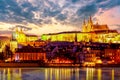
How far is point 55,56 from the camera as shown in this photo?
3406 cm

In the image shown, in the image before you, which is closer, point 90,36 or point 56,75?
point 56,75

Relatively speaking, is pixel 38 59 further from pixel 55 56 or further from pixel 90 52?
pixel 90 52

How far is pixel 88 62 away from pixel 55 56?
8.77ft

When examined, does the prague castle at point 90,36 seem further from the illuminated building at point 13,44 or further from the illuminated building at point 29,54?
the illuminated building at point 29,54

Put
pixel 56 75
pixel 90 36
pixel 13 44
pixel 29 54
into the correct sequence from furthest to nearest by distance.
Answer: pixel 90 36
pixel 13 44
pixel 29 54
pixel 56 75

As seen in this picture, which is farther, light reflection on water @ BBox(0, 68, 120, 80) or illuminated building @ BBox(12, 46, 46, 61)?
illuminated building @ BBox(12, 46, 46, 61)

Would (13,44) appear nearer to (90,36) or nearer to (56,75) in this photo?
(90,36)

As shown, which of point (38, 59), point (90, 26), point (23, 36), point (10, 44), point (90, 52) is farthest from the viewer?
point (90, 26)

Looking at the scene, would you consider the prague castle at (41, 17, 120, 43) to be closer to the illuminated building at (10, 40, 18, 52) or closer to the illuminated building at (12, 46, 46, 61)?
the illuminated building at (10, 40, 18, 52)

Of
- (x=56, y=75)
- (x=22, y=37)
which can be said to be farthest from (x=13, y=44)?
(x=56, y=75)

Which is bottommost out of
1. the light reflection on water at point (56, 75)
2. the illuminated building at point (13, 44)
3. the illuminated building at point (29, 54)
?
the light reflection on water at point (56, 75)

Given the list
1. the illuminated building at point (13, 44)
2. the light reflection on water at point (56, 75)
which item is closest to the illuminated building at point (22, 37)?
the illuminated building at point (13, 44)

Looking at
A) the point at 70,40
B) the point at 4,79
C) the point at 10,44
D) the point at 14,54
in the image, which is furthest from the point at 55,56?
the point at 4,79

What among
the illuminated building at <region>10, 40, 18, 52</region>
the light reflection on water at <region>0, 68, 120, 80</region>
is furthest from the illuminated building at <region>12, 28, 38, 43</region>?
the light reflection on water at <region>0, 68, 120, 80</region>
